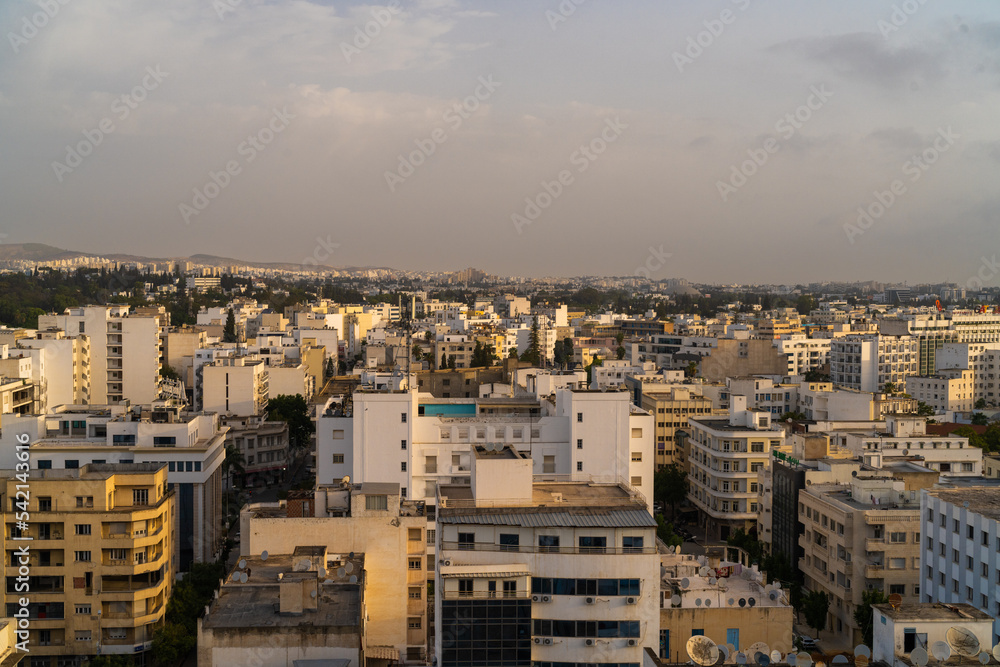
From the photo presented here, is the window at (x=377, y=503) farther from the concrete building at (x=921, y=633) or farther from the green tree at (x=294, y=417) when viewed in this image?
the green tree at (x=294, y=417)

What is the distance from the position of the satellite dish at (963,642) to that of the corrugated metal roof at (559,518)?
3477 millimetres

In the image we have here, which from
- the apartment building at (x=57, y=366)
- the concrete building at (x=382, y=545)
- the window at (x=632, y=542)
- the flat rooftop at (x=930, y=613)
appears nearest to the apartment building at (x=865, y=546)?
the flat rooftop at (x=930, y=613)

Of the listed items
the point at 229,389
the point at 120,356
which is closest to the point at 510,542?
the point at 229,389

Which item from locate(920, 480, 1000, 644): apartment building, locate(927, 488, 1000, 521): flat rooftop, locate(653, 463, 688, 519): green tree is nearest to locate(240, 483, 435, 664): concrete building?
locate(920, 480, 1000, 644): apartment building

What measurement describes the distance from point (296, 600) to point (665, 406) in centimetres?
2479

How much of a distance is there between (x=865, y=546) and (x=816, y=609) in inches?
67.3

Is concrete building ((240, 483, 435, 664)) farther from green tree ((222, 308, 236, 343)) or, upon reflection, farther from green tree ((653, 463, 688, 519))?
green tree ((222, 308, 236, 343))

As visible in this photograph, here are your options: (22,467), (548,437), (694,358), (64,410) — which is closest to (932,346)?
(694,358)

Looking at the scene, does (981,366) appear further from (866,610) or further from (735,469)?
(866,610)

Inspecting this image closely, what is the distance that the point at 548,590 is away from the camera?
38.5 ft

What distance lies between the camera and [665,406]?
36438 millimetres

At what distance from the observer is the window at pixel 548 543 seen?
39.0 feet

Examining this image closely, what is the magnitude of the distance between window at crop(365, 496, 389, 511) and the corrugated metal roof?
5014 millimetres

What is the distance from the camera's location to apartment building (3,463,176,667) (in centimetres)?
1833
